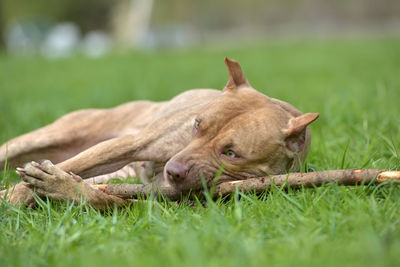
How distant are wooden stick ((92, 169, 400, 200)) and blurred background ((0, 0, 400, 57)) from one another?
2398cm

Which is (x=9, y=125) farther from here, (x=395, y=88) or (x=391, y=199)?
(x=395, y=88)

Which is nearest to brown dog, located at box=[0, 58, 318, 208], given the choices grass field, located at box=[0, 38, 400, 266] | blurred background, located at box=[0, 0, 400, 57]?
grass field, located at box=[0, 38, 400, 266]

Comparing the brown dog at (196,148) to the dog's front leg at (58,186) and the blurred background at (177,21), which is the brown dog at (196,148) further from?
the blurred background at (177,21)

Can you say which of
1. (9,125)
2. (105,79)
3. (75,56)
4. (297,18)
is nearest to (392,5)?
(297,18)

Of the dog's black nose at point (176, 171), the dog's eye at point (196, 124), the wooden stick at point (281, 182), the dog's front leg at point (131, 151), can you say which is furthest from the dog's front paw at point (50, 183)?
the dog's eye at point (196, 124)

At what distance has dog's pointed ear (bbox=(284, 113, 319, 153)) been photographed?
3662mm

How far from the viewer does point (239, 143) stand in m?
3.54

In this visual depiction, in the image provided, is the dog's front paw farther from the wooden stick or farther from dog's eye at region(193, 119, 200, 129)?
dog's eye at region(193, 119, 200, 129)

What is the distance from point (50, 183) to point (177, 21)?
116ft

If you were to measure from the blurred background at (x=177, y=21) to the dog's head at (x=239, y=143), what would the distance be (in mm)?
23739

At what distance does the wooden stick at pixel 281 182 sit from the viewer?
10.3 feet

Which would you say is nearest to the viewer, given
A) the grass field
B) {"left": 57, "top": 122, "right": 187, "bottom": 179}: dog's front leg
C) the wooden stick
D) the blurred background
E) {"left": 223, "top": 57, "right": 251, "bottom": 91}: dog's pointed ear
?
the grass field

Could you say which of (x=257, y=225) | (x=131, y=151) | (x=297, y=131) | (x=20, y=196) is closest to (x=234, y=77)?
(x=297, y=131)

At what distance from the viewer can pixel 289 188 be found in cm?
330
